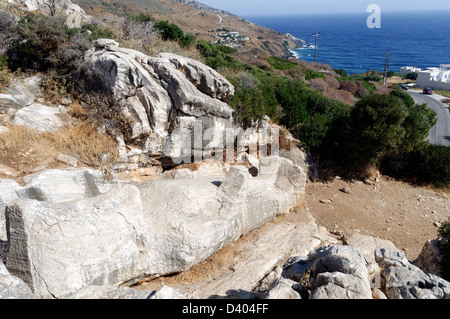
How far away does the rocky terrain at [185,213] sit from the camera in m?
4.25

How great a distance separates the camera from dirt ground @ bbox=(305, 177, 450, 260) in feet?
31.7

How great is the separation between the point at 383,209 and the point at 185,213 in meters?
9.04

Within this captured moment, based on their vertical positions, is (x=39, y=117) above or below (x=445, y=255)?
above

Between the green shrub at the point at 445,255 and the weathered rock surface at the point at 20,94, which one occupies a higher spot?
the weathered rock surface at the point at 20,94

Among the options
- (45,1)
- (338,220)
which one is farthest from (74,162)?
(45,1)

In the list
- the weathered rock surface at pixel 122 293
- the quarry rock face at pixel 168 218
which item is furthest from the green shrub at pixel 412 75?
the weathered rock surface at pixel 122 293

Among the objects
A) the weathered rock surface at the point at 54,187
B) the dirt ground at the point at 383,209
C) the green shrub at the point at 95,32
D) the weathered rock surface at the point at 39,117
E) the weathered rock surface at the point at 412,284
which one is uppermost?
the green shrub at the point at 95,32

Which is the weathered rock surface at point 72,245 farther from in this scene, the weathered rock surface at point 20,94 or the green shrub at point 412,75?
the green shrub at point 412,75

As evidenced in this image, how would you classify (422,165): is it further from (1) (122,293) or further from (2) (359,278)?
(1) (122,293)

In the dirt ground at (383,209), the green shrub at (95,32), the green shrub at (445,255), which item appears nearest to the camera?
the green shrub at (445,255)

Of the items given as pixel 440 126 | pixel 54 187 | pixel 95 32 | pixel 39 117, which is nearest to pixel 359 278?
pixel 54 187

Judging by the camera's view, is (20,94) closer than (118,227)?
No

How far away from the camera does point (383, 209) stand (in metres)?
11.2

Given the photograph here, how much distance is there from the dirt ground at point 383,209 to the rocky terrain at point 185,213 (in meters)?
0.07
